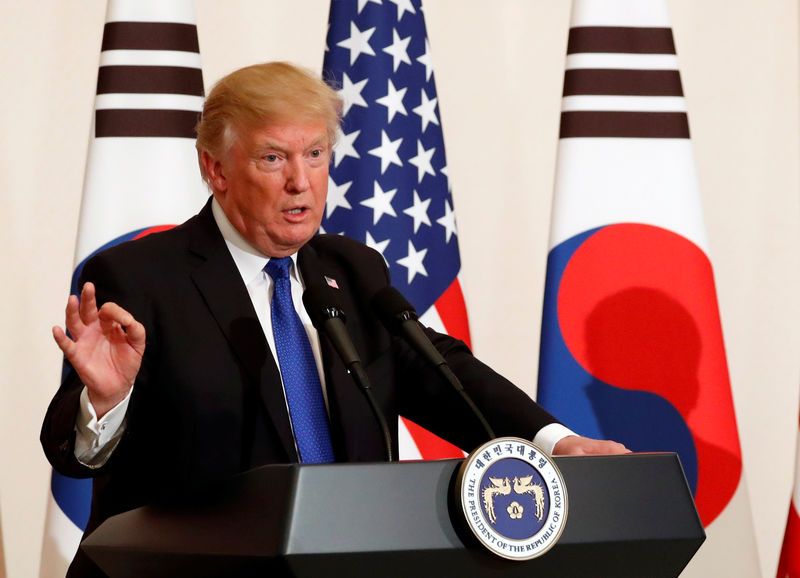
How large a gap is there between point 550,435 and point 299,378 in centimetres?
41

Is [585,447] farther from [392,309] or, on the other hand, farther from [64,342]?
[64,342]

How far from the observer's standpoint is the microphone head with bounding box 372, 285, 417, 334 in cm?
146

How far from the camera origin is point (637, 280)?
3.22 metres

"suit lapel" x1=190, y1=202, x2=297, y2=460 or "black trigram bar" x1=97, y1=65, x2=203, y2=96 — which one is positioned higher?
"black trigram bar" x1=97, y1=65, x2=203, y2=96

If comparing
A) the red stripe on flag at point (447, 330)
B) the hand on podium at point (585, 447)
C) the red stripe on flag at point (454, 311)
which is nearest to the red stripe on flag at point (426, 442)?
the red stripe on flag at point (447, 330)

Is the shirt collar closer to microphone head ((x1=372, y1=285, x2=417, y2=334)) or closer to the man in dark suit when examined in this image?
the man in dark suit

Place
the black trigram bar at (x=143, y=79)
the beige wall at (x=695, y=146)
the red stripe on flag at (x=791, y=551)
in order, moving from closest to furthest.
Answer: the red stripe on flag at (x=791, y=551) → the black trigram bar at (x=143, y=79) → the beige wall at (x=695, y=146)

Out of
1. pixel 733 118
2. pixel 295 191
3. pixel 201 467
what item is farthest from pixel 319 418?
pixel 733 118

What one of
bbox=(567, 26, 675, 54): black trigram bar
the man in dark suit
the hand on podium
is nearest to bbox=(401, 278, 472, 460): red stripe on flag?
bbox=(567, 26, 675, 54): black trigram bar

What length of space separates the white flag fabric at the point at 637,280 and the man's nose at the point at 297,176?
5.59 feet

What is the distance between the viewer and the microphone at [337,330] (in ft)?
4.35

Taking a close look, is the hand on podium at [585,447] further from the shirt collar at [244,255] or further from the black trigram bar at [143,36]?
the black trigram bar at [143,36]

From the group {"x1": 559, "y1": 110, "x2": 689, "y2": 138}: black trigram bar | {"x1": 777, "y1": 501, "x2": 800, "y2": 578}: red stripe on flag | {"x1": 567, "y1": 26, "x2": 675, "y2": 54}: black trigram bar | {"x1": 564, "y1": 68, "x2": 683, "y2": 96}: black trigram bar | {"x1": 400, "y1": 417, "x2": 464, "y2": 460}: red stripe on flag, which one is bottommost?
{"x1": 777, "y1": 501, "x2": 800, "y2": 578}: red stripe on flag

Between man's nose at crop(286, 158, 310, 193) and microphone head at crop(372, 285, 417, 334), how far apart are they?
0.28m
